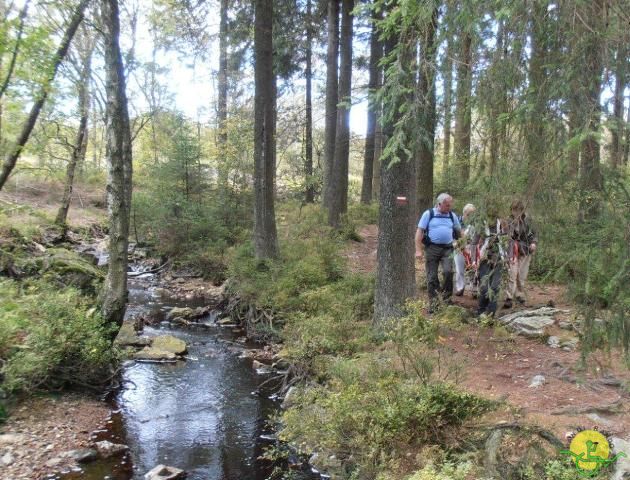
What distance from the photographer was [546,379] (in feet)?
18.3

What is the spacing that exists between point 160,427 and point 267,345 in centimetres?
344

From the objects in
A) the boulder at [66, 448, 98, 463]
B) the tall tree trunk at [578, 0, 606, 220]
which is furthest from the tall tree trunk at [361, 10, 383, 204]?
the boulder at [66, 448, 98, 463]

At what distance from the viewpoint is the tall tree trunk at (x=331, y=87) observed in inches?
615

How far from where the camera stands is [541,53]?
3.65 meters

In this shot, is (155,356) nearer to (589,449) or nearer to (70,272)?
(70,272)

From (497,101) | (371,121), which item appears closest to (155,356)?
(497,101)

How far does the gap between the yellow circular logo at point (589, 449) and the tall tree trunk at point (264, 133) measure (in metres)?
8.77

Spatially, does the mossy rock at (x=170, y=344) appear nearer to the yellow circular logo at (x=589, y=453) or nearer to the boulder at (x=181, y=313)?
the boulder at (x=181, y=313)

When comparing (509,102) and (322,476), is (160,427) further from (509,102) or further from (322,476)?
(509,102)

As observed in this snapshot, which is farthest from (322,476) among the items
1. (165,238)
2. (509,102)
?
(165,238)

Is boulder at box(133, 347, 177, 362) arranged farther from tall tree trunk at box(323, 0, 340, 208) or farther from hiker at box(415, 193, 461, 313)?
tall tree trunk at box(323, 0, 340, 208)

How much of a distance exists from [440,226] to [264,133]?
5858 mm

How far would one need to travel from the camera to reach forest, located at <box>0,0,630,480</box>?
3.53 m

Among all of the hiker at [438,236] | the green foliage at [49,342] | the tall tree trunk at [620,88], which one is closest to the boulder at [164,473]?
the green foliage at [49,342]
